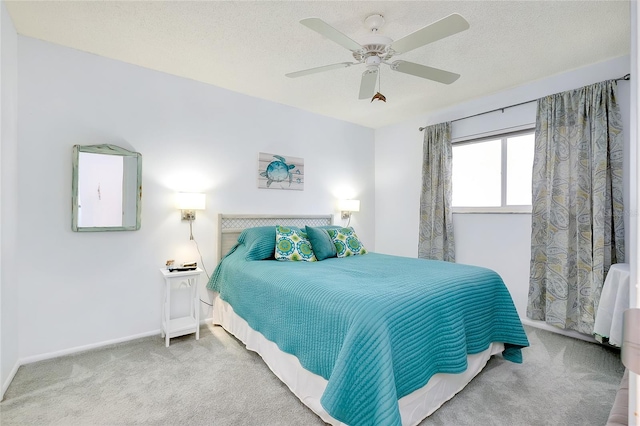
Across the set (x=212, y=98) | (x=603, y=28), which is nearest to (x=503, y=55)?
(x=603, y=28)

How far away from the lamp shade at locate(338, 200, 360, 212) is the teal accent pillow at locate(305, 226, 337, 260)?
1108 mm

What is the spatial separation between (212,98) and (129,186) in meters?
1.26

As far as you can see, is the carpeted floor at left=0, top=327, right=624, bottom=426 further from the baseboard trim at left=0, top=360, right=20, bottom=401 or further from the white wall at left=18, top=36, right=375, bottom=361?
the white wall at left=18, top=36, right=375, bottom=361

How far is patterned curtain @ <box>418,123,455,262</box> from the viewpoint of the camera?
3848 millimetres

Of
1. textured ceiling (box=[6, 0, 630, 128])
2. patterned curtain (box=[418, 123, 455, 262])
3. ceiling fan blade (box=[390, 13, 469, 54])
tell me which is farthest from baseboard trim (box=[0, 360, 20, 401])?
patterned curtain (box=[418, 123, 455, 262])

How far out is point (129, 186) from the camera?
2820mm

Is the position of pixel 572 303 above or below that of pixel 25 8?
below

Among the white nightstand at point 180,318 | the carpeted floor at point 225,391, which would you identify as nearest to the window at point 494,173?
the carpeted floor at point 225,391

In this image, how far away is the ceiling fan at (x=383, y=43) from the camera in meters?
1.71

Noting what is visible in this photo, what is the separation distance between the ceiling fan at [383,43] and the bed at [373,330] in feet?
4.83

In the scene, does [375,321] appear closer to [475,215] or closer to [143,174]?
[143,174]

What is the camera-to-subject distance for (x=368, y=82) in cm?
235

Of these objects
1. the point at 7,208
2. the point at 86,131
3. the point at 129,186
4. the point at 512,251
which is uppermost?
the point at 86,131

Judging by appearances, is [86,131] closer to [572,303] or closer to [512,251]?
[512,251]
